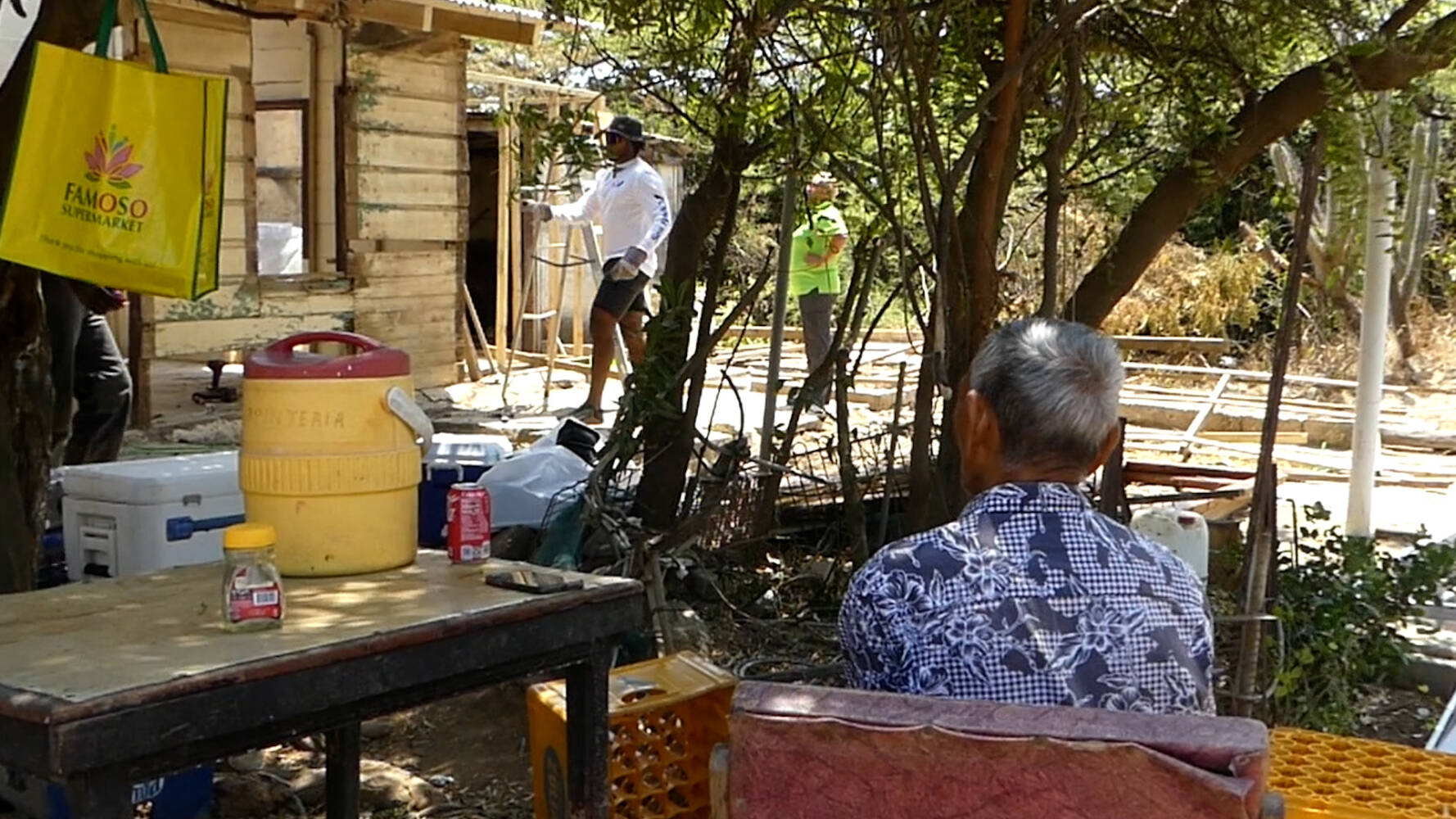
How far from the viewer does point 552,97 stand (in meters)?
12.4

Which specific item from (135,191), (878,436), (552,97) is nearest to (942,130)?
(878,436)

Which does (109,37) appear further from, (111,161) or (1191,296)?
(1191,296)

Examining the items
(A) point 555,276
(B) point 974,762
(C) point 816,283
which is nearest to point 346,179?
(C) point 816,283

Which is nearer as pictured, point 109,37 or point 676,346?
point 109,37

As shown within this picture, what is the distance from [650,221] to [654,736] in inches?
218

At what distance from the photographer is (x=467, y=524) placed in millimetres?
2873

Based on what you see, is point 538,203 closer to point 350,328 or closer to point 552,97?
point 350,328

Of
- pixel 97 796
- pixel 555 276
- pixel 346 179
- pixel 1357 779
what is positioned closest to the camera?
pixel 97 796

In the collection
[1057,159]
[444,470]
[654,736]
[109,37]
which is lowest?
[654,736]

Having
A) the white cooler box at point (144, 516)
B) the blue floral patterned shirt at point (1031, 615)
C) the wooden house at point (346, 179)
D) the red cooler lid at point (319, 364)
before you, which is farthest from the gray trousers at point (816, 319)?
the blue floral patterned shirt at point (1031, 615)

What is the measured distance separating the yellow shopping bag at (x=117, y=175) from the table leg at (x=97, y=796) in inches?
56.1

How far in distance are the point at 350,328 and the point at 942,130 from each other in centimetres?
699

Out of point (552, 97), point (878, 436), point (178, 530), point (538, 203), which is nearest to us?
point (178, 530)

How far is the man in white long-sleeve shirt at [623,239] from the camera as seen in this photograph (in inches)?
325
